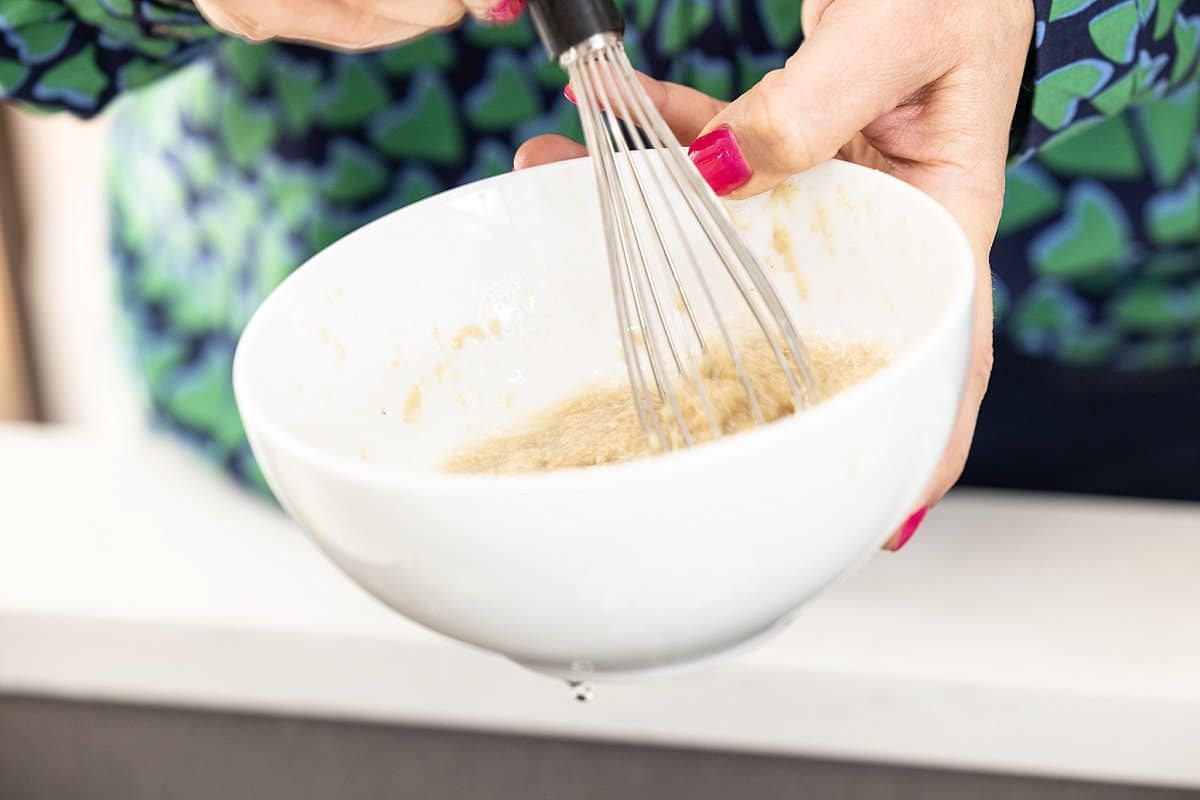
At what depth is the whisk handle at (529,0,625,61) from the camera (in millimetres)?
395

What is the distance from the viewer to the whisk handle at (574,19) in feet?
1.30

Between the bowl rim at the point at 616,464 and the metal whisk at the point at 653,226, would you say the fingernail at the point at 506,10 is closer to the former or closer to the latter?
the metal whisk at the point at 653,226

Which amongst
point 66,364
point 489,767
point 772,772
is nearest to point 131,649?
point 489,767

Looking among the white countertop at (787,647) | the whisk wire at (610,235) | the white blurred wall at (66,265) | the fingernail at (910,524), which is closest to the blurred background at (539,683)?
the white countertop at (787,647)

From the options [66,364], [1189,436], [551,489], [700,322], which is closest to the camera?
[551,489]

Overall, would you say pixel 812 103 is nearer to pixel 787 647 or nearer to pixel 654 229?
pixel 654 229

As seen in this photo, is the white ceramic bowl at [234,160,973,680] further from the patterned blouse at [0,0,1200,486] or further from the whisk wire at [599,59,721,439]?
the patterned blouse at [0,0,1200,486]

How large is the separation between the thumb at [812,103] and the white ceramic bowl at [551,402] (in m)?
0.03

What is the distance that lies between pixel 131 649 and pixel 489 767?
23 cm

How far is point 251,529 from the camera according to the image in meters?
0.82

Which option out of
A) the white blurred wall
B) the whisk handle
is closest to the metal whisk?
the whisk handle

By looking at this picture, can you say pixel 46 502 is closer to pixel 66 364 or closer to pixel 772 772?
pixel 772 772

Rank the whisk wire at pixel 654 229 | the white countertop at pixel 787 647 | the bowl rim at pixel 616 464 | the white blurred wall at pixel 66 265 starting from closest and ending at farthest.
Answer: the bowl rim at pixel 616 464 → the whisk wire at pixel 654 229 → the white countertop at pixel 787 647 → the white blurred wall at pixel 66 265

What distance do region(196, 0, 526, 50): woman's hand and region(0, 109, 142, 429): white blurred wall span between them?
0.91 m
